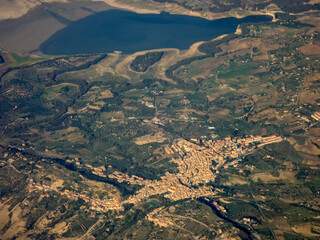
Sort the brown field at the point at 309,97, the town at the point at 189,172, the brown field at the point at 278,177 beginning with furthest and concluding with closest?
the brown field at the point at 309,97 < the brown field at the point at 278,177 < the town at the point at 189,172

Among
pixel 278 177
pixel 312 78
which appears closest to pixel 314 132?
pixel 278 177

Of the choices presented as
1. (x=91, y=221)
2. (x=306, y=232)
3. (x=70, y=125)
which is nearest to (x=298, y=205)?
(x=306, y=232)

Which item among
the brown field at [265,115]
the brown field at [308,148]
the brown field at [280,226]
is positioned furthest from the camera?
the brown field at [265,115]

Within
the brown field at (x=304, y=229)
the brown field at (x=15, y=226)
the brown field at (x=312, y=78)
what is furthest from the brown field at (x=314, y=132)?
the brown field at (x=15, y=226)

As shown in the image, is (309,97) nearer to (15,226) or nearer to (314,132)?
(314,132)

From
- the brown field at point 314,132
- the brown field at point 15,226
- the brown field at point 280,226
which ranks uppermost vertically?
the brown field at point 314,132

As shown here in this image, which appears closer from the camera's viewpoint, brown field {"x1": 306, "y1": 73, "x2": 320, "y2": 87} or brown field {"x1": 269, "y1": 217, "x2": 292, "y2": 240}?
brown field {"x1": 269, "y1": 217, "x2": 292, "y2": 240}

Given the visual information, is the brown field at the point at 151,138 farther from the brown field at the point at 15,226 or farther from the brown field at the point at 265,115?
the brown field at the point at 15,226

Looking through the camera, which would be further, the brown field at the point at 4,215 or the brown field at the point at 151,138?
the brown field at the point at 151,138

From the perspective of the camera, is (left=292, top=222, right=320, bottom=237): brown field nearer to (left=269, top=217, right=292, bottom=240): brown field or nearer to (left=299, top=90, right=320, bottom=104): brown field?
(left=269, top=217, right=292, bottom=240): brown field

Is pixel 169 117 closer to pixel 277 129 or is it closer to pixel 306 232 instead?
pixel 277 129

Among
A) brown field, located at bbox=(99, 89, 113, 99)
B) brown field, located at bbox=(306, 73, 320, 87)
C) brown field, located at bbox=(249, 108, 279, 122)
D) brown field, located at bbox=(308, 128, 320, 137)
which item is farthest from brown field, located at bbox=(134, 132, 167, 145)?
brown field, located at bbox=(306, 73, 320, 87)
